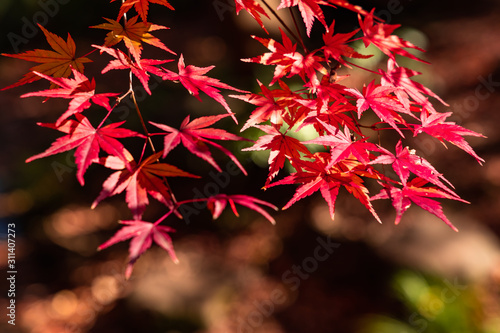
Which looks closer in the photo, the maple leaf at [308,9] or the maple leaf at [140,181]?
the maple leaf at [140,181]

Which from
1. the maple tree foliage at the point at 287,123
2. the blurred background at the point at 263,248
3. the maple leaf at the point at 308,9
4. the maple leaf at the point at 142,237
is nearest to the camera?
the maple leaf at the point at 142,237

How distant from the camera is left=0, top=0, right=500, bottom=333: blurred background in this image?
2.97 metres

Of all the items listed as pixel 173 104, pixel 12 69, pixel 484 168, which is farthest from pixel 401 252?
pixel 12 69

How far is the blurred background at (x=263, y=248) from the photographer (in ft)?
9.74

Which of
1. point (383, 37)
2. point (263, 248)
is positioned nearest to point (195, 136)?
point (383, 37)

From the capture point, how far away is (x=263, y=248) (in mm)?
3656

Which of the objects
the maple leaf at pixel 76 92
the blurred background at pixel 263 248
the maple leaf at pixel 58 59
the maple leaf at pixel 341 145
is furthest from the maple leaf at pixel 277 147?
the blurred background at pixel 263 248

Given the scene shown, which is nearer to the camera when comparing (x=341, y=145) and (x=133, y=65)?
(x=341, y=145)

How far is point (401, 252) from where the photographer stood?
10.1 ft

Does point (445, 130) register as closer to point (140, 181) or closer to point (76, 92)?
point (140, 181)

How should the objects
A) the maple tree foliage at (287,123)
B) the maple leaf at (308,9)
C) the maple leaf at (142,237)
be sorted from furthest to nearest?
the maple leaf at (308,9) → the maple tree foliage at (287,123) → the maple leaf at (142,237)

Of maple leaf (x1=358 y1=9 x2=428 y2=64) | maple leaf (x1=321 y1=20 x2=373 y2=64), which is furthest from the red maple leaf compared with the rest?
maple leaf (x1=358 y1=9 x2=428 y2=64)

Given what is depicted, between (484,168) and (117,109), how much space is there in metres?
4.32

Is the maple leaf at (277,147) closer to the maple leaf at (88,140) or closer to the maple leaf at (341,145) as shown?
the maple leaf at (341,145)
